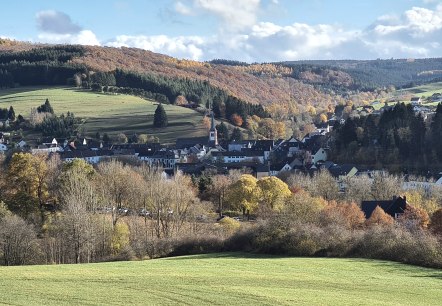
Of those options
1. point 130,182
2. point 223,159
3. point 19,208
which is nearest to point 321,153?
point 223,159

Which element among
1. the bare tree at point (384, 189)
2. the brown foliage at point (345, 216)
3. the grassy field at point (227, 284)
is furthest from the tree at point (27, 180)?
the bare tree at point (384, 189)

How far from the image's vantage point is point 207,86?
191125mm

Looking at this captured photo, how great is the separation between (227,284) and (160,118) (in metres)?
116

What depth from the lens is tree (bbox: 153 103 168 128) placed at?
14038 centimetres

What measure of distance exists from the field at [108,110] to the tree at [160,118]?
4.62 ft

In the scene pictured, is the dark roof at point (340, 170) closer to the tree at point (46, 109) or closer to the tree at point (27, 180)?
the tree at point (27, 180)

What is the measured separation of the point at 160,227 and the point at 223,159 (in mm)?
56937

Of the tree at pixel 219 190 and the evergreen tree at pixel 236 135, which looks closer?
the tree at pixel 219 190

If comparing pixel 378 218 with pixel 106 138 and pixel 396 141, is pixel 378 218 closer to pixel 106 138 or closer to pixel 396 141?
pixel 396 141

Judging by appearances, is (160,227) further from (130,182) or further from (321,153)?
(321,153)

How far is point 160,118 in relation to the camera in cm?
14188

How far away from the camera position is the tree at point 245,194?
66812 mm

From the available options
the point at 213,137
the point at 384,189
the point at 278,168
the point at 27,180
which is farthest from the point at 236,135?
the point at 27,180

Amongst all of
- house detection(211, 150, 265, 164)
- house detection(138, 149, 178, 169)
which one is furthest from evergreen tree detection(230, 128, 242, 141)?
house detection(138, 149, 178, 169)
